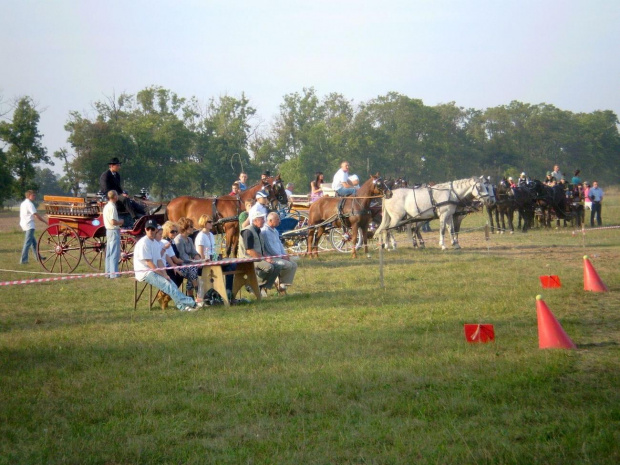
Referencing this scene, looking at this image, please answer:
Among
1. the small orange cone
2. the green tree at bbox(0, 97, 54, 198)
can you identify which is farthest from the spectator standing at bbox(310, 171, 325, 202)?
the green tree at bbox(0, 97, 54, 198)

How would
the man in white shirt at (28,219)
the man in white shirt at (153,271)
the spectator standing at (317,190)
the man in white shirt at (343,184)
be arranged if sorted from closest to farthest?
1. the man in white shirt at (153,271)
2. the man in white shirt at (28,219)
3. the man in white shirt at (343,184)
4. the spectator standing at (317,190)

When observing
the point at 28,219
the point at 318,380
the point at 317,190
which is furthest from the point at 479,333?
the point at 317,190

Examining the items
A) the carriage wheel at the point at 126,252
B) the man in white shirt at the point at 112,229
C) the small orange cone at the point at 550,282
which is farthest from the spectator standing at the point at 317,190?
the small orange cone at the point at 550,282

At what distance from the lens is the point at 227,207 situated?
16.9 m

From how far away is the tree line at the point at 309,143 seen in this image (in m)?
49.3

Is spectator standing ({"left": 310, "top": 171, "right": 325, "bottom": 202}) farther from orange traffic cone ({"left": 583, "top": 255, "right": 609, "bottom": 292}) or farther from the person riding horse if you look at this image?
orange traffic cone ({"left": 583, "top": 255, "right": 609, "bottom": 292})

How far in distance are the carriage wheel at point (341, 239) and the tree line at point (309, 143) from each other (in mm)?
25396

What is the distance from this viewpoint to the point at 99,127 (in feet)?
167

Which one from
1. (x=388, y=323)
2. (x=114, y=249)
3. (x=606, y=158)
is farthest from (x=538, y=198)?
(x=606, y=158)

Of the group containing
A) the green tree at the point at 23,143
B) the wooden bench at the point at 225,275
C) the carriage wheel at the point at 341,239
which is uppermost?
the green tree at the point at 23,143

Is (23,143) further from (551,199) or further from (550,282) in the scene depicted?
(550,282)

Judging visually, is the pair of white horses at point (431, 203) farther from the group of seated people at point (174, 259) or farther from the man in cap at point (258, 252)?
the group of seated people at point (174, 259)

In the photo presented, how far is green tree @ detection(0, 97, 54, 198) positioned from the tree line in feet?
0.20

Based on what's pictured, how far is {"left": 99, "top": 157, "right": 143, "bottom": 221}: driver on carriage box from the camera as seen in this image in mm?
15281
